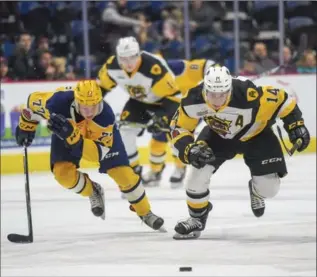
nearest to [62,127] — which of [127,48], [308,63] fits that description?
[127,48]

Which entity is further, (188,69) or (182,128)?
(188,69)

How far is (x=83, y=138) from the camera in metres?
3.80

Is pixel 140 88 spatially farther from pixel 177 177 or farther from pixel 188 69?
pixel 177 177

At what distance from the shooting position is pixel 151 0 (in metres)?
6.02

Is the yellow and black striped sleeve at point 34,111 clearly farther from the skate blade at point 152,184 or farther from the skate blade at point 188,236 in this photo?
the skate blade at point 152,184

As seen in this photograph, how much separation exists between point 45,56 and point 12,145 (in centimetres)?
106

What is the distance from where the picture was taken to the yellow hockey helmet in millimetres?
3729

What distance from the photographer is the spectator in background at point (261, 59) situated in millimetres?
4844

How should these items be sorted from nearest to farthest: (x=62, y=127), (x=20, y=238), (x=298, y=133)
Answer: (x=62, y=127) → (x=298, y=133) → (x=20, y=238)

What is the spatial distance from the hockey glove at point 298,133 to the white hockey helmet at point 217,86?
0.85 feet

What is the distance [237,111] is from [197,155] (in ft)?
0.85

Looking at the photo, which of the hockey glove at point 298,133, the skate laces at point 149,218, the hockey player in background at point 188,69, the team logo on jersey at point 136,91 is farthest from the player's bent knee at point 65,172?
the hockey player in background at point 188,69

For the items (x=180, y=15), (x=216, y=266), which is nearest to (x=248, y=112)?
(x=216, y=266)

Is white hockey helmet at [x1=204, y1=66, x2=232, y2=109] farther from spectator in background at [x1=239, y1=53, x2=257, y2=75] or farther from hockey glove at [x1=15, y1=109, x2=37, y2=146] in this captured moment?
spectator in background at [x1=239, y1=53, x2=257, y2=75]
